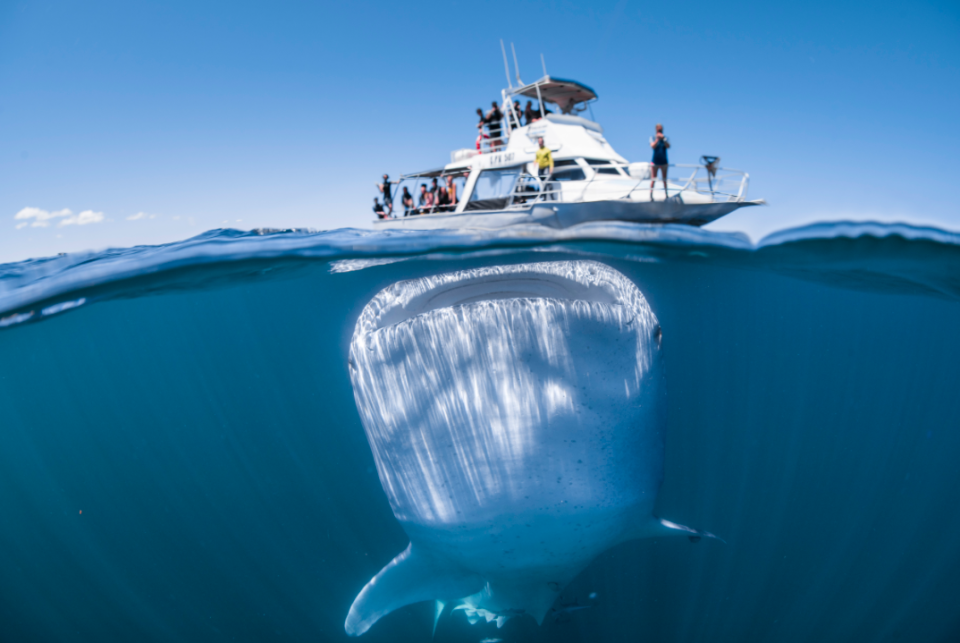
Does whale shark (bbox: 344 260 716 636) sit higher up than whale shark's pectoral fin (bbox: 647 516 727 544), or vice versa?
whale shark (bbox: 344 260 716 636)

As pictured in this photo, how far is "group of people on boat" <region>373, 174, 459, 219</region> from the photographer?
10531 millimetres

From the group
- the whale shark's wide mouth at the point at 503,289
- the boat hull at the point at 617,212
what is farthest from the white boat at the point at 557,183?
the whale shark's wide mouth at the point at 503,289

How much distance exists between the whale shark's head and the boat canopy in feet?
35.0

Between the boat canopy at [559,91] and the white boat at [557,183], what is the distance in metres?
0.02

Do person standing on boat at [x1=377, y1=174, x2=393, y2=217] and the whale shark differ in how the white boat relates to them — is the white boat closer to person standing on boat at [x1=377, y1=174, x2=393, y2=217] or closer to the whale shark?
person standing on boat at [x1=377, y1=174, x2=393, y2=217]

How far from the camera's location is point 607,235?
5.82 m

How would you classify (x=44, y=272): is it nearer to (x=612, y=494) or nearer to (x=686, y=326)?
(x=612, y=494)

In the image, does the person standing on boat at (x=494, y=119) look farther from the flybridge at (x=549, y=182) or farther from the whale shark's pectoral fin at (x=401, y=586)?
the whale shark's pectoral fin at (x=401, y=586)

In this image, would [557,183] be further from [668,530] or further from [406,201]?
[668,530]

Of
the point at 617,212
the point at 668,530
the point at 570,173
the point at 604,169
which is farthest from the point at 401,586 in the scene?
the point at 604,169

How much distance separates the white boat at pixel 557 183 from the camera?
750 centimetres

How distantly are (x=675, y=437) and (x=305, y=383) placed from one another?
29.9 ft

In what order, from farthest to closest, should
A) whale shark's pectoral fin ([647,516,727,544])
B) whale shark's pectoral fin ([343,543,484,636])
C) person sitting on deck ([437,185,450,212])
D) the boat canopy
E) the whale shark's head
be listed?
the boat canopy < person sitting on deck ([437,185,450,212]) < whale shark's pectoral fin ([647,516,727,544]) < whale shark's pectoral fin ([343,543,484,636]) < the whale shark's head

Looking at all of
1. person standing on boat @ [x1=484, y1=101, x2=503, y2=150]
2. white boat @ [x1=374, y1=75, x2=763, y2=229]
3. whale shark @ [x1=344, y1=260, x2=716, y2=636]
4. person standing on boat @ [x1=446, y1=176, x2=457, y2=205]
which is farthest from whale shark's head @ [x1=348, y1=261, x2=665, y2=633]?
person standing on boat @ [x1=484, y1=101, x2=503, y2=150]
